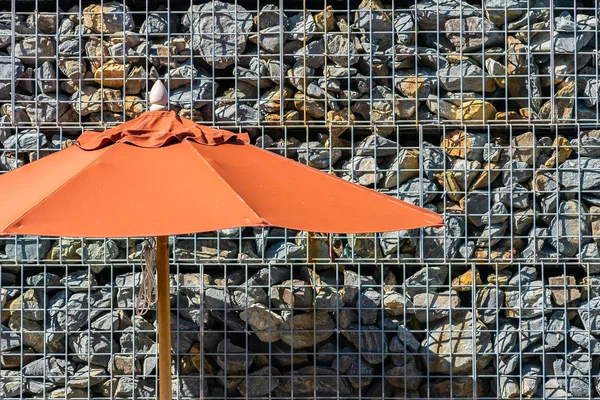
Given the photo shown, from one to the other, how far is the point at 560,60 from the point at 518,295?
1.21 metres

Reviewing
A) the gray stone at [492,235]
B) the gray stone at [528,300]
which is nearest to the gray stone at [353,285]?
the gray stone at [492,235]

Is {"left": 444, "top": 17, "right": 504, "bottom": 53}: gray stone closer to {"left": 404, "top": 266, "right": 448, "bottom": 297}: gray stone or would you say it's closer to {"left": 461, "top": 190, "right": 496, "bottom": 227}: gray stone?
{"left": 461, "top": 190, "right": 496, "bottom": 227}: gray stone

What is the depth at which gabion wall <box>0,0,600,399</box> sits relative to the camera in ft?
13.5

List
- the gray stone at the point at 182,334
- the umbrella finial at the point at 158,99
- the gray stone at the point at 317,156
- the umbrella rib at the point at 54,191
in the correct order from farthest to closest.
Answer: the gray stone at the point at 317,156 → the gray stone at the point at 182,334 → the umbrella finial at the point at 158,99 → the umbrella rib at the point at 54,191

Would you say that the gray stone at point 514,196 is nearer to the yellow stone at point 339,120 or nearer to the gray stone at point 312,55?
the yellow stone at point 339,120

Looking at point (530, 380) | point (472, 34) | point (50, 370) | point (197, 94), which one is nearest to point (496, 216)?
point (530, 380)

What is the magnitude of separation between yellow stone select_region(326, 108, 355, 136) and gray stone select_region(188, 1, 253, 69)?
0.57m

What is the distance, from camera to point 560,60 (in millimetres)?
4242

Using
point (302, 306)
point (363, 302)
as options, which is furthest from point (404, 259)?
point (302, 306)

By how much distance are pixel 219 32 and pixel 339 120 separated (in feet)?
2.50

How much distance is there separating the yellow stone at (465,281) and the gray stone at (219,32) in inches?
62.6

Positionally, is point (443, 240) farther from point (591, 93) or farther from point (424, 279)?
point (591, 93)

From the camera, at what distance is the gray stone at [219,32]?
423cm

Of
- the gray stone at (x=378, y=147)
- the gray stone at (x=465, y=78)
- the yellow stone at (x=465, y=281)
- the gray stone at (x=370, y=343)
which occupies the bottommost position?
the gray stone at (x=370, y=343)
